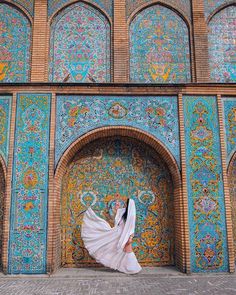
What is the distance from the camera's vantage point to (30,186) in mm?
6699

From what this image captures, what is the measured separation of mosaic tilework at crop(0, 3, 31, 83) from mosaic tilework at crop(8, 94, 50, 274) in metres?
1.11

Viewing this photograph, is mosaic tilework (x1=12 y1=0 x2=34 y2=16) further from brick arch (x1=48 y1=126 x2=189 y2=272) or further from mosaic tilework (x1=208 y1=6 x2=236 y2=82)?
mosaic tilework (x1=208 y1=6 x2=236 y2=82)

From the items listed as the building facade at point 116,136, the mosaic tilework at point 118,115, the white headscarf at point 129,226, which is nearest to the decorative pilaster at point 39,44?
the building facade at point 116,136

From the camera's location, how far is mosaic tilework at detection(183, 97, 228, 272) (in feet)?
21.5

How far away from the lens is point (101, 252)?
668 centimetres

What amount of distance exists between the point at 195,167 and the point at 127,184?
161 cm

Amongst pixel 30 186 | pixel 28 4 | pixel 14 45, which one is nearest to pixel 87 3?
pixel 28 4

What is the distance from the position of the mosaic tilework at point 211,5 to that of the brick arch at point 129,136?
3.97 meters

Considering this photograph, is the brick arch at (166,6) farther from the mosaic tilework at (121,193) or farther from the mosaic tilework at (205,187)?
the mosaic tilework at (121,193)

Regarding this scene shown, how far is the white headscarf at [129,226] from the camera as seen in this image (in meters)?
6.49

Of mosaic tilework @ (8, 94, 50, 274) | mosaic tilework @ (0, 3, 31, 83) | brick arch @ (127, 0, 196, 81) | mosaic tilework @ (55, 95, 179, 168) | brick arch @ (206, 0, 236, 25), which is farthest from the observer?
brick arch @ (206, 0, 236, 25)

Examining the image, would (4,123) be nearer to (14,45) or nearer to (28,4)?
(14,45)

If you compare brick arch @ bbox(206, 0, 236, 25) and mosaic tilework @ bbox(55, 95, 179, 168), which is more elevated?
brick arch @ bbox(206, 0, 236, 25)

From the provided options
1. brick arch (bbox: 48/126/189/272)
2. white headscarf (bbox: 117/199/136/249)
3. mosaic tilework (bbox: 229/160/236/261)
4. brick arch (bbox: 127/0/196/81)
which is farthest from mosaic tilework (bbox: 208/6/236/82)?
white headscarf (bbox: 117/199/136/249)
